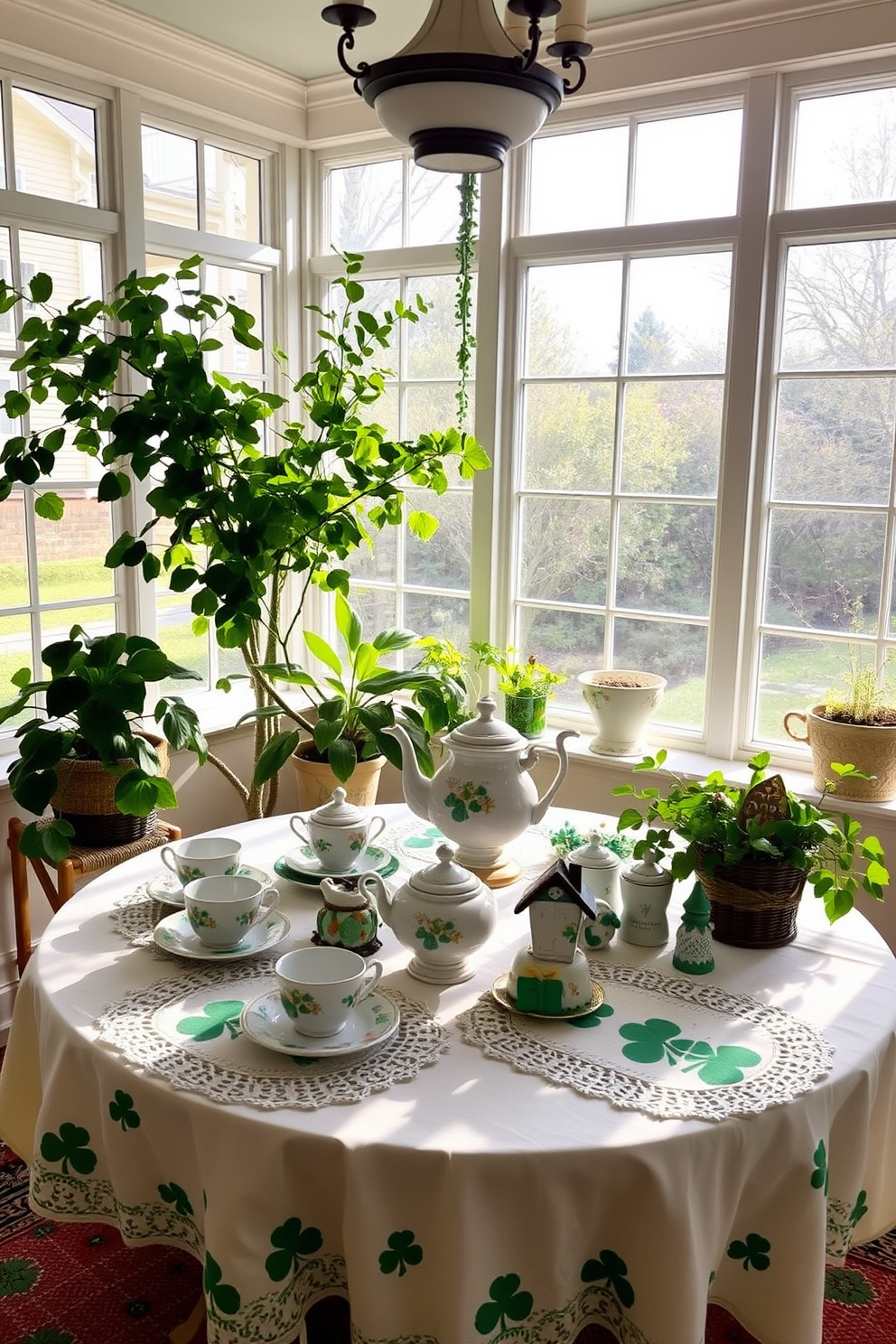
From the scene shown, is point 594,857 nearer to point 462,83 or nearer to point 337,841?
point 337,841

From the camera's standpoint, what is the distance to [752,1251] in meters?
1.36

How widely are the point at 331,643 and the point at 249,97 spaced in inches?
74.5

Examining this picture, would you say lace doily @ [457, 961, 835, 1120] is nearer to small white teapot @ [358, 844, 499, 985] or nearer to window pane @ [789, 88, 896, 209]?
small white teapot @ [358, 844, 499, 985]

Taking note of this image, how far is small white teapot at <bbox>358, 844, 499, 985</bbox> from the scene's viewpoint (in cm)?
160

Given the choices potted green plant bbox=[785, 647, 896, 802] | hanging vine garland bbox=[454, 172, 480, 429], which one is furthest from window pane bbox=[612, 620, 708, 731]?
hanging vine garland bbox=[454, 172, 480, 429]

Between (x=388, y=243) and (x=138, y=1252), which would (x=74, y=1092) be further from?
(x=388, y=243)

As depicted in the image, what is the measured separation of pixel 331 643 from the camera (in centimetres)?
417

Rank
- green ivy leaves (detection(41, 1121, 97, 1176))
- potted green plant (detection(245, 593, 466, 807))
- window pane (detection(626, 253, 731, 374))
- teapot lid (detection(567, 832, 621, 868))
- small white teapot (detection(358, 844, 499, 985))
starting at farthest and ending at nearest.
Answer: window pane (detection(626, 253, 731, 374))
potted green plant (detection(245, 593, 466, 807))
teapot lid (detection(567, 832, 621, 868))
small white teapot (detection(358, 844, 499, 985))
green ivy leaves (detection(41, 1121, 97, 1176))

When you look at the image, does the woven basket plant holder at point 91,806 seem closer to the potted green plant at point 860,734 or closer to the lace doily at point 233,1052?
the lace doily at point 233,1052

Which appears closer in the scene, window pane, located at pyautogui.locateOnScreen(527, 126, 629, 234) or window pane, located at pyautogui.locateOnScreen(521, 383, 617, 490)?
window pane, located at pyautogui.locateOnScreen(527, 126, 629, 234)

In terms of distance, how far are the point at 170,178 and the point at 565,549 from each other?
5.68 feet

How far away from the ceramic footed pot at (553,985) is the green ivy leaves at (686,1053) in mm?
76

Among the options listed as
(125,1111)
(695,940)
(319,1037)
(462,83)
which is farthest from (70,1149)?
(462,83)

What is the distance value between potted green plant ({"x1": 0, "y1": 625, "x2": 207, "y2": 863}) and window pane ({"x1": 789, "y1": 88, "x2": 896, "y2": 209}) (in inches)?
84.9
